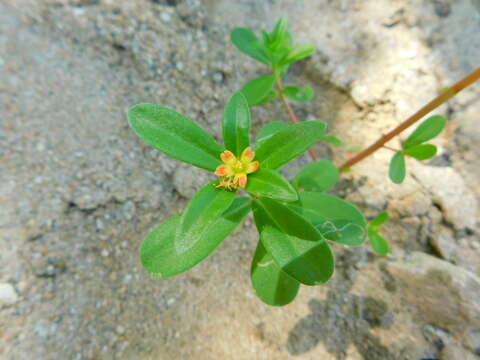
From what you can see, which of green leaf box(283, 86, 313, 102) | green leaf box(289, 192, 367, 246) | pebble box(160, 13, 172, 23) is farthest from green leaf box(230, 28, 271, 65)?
green leaf box(289, 192, 367, 246)

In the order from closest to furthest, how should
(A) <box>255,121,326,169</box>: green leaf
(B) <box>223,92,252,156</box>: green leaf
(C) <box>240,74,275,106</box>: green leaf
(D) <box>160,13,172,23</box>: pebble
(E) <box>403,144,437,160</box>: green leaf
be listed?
(A) <box>255,121,326,169</box>: green leaf → (B) <box>223,92,252,156</box>: green leaf → (E) <box>403,144,437,160</box>: green leaf → (C) <box>240,74,275,106</box>: green leaf → (D) <box>160,13,172,23</box>: pebble

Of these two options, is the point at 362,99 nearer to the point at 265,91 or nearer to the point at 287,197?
the point at 265,91

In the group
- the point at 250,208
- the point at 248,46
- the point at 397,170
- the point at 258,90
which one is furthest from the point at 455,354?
the point at 248,46

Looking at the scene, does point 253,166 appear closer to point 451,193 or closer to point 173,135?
point 173,135

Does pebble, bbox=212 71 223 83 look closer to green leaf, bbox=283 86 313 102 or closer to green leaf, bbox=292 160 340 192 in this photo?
green leaf, bbox=283 86 313 102

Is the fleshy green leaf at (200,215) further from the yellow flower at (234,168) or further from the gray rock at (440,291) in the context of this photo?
the gray rock at (440,291)

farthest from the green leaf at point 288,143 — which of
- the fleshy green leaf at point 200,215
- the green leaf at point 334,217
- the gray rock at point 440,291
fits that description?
the gray rock at point 440,291
